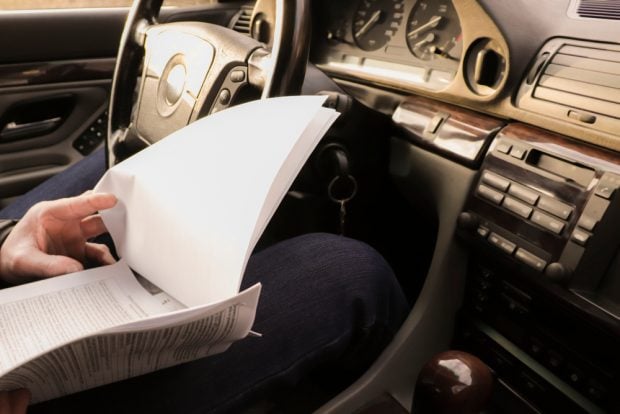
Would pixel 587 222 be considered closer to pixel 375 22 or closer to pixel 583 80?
pixel 583 80

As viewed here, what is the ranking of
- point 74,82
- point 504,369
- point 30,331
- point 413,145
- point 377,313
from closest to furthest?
point 30,331, point 377,313, point 504,369, point 413,145, point 74,82

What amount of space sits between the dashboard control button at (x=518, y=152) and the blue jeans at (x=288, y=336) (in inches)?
8.7

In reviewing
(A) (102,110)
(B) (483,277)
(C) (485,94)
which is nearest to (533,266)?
(B) (483,277)

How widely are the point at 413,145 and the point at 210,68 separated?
13.7 inches

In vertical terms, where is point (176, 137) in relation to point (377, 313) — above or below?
above

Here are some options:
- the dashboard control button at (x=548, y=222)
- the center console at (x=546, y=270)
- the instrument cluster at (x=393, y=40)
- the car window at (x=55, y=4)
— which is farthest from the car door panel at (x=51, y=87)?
the dashboard control button at (x=548, y=222)

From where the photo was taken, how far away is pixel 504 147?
0.80 m

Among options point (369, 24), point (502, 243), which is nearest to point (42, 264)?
point (502, 243)

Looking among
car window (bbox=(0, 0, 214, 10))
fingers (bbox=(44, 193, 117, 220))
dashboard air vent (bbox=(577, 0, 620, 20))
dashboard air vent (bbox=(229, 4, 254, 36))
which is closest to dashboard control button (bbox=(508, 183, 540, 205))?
dashboard air vent (bbox=(577, 0, 620, 20))

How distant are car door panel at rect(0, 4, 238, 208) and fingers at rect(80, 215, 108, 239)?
2.86 ft

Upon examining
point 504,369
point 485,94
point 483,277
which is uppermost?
point 485,94

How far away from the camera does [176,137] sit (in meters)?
0.62

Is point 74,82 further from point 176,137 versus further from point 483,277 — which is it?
point 483,277

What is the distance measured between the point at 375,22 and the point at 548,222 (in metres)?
0.60
